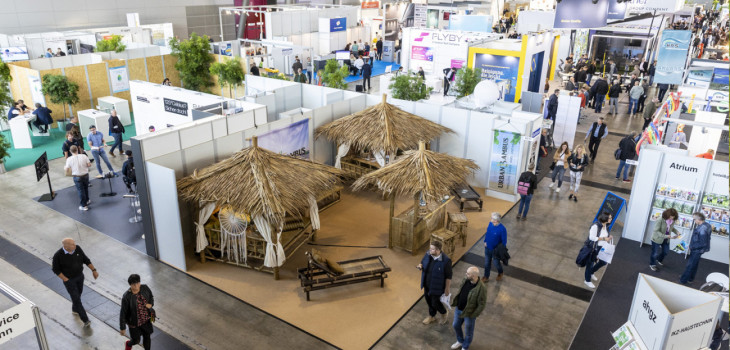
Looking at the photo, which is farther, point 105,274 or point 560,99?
point 560,99

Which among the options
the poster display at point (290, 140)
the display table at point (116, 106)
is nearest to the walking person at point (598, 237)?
the poster display at point (290, 140)

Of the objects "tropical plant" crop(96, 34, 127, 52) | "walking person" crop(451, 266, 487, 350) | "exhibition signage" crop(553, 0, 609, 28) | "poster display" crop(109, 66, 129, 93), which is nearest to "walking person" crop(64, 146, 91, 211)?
"walking person" crop(451, 266, 487, 350)

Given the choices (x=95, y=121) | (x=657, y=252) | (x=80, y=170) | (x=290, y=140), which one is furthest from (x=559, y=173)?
(x=95, y=121)

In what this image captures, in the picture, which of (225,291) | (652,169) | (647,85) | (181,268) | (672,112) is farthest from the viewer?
(647,85)

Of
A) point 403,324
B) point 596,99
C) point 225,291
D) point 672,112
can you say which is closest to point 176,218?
point 225,291

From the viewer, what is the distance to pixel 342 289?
862 centimetres

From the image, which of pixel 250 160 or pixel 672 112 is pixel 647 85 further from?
pixel 250 160

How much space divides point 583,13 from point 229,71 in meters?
11.9

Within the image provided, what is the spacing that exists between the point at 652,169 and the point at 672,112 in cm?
521

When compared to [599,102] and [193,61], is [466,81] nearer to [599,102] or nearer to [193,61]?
[599,102]

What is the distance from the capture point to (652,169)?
9.78 m

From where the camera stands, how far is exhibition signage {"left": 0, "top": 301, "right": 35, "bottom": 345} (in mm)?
4578

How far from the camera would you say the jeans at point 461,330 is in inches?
267

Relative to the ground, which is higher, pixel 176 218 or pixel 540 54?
pixel 540 54
